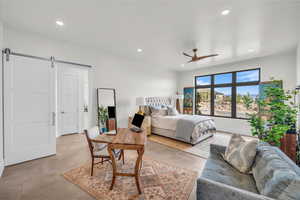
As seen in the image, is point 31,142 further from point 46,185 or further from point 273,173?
point 273,173

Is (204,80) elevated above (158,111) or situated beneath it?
elevated above

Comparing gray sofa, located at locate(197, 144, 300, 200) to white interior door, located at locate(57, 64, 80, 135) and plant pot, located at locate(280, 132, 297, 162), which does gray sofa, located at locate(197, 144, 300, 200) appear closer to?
plant pot, located at locate(280, 132, 297, 162)

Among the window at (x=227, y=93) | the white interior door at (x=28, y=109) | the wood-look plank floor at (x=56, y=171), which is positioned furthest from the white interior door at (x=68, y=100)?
the window at (x=227, y=93)

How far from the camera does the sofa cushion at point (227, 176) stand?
1443 millimetres

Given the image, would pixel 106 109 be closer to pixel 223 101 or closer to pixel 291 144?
pixel 291 144

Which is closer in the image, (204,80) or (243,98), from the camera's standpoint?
(243,98)

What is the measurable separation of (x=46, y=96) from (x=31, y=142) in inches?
42.7

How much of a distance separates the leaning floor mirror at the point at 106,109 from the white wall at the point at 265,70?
4.50 m

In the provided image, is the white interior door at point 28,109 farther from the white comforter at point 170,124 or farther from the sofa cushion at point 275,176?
the sofa cushion at point 275,176

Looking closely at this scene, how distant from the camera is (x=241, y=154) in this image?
5.78 feet

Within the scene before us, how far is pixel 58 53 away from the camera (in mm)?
3438

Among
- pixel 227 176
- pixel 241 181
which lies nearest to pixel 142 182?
pixel 227 176

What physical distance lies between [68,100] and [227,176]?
17.5ft

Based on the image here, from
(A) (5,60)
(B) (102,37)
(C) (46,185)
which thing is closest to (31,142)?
(C) (46,185)
